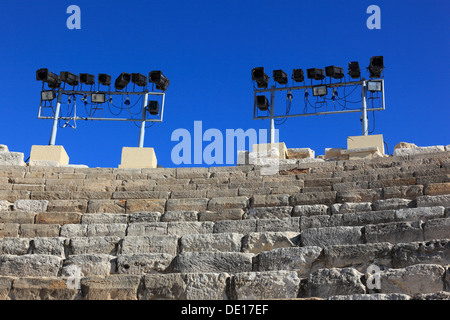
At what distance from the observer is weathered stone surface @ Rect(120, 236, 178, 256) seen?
6.52m

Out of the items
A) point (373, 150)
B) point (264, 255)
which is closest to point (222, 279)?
point (264, 255)

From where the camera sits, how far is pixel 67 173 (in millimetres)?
10062

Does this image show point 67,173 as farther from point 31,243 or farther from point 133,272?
point 133,272

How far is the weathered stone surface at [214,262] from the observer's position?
587cm

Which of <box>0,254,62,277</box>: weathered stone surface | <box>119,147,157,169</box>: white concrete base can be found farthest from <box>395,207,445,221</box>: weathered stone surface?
<box>119,147,157,169</box>: white concrete base

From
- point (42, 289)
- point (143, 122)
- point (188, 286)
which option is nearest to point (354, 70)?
point (143, 122)

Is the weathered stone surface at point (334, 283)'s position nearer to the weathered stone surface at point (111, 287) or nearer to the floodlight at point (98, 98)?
the weathered stone surface at point (111, 287)

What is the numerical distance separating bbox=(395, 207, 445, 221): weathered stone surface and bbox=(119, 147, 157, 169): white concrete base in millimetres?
6605

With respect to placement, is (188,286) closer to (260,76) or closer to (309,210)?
(309,210)

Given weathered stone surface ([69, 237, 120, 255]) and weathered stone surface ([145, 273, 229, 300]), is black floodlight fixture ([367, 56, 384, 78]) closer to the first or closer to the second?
weathered stone surface ([69, 237, 120, 255])

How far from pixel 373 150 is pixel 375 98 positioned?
4347 mm

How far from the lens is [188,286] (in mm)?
5445

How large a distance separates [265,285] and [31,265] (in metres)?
2.64
